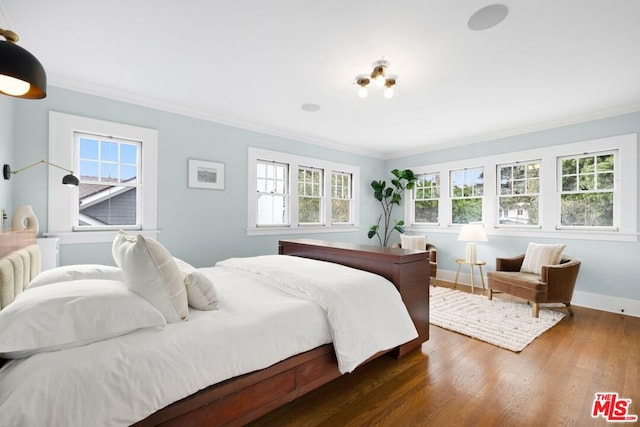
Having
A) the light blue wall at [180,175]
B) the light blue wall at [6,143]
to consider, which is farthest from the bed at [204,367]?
the light blue wall at [180,175]

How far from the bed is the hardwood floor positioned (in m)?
0.21

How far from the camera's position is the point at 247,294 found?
1.97 m

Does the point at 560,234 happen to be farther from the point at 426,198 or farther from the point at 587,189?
the point at 426,198

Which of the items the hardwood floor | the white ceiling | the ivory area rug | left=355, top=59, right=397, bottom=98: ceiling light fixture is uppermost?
the white ceiling

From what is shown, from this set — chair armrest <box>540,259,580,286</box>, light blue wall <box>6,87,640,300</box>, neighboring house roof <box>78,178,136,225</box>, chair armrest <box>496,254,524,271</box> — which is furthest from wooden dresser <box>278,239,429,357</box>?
neighboring house roof <box>78,178,136,225</box>

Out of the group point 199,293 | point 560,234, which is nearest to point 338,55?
point 199,293

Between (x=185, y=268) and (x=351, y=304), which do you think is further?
(x=185, y=268)

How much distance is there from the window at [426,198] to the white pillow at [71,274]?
17.2ft

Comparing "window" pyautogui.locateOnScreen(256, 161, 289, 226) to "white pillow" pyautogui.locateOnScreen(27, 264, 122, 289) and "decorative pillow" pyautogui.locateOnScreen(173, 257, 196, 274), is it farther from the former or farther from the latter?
"white pillow" pyautogui.locateOnScreen(27, 264, 122, 289)

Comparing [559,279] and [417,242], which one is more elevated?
[417,242]

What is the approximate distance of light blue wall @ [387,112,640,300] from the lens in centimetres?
368

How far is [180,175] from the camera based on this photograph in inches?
148

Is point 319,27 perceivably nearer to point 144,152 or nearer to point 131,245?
point 131,245

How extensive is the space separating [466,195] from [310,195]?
281cm
